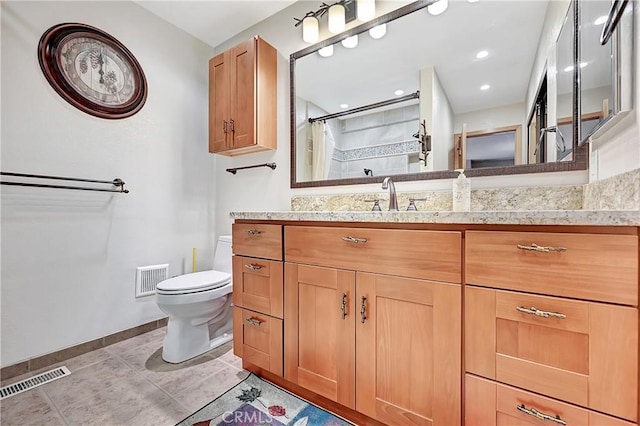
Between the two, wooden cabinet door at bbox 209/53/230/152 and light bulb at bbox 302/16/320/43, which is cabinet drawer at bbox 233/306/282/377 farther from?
light bulb at bbox 302/16/320/43

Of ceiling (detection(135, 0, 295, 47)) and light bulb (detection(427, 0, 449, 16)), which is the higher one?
ceiling (detection(135, 0, 295, 47))

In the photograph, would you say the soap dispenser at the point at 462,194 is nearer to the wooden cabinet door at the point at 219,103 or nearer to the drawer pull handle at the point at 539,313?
the drawer pull handle at the point at 539,313

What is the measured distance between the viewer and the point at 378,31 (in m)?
1.67

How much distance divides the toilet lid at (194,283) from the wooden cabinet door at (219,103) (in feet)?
3.20

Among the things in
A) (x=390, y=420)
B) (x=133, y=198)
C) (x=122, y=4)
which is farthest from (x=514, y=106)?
(x=122, y=4)

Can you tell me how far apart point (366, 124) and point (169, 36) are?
6.04 ft

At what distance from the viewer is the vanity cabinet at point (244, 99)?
1.98 metres

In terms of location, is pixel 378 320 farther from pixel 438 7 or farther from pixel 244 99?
pixel 244 99

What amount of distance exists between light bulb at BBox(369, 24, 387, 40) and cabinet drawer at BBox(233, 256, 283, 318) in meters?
1.46

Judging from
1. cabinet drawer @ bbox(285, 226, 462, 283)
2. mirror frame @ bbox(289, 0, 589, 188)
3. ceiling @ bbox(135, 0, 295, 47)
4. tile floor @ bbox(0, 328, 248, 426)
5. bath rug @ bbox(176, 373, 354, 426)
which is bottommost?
tile floor @ bbox(0, 328, 248, 426)

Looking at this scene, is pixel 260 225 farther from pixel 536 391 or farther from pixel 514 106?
pixel 514 106

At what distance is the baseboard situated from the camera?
1538 mm

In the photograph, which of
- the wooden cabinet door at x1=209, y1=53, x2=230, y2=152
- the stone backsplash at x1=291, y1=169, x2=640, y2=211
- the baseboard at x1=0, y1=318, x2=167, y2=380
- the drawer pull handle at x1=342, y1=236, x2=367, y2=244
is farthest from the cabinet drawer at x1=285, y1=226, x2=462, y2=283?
the baseboard at x1=0, y1=318, x2=167, y2=380

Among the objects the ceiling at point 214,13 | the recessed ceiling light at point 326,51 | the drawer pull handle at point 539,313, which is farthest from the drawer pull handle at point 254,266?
the ceiling at point 214,13
